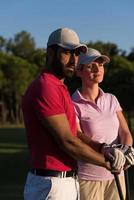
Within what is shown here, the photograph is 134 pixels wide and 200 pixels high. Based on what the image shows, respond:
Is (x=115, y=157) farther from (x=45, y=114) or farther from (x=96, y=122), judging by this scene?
(x=96, y=122)


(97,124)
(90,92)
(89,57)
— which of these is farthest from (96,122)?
(89,57)

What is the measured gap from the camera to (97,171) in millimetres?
4945

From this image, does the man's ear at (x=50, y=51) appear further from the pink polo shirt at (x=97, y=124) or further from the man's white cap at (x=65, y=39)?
the pink polo shirt at (x=97, y=124)

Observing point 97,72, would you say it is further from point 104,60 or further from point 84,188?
point 84,188

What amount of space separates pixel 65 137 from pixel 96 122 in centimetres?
Answer: 130

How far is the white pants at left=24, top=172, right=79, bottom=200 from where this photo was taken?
12.2ft

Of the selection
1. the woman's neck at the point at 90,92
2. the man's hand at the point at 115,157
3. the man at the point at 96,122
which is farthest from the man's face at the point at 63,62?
the woman's neck at the point at 90,92

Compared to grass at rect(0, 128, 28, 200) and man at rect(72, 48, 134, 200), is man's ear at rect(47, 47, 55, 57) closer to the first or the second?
man at rect(72, 48, 134, 200)

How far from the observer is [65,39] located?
12.6ft

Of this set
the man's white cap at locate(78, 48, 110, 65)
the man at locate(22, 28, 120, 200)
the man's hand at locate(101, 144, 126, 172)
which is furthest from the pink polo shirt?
the man at locate(22, 28, 120, 200)

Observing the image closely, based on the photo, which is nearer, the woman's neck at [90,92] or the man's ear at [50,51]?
the man's ear at [50,51]

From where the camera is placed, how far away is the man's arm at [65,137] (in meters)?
3.64

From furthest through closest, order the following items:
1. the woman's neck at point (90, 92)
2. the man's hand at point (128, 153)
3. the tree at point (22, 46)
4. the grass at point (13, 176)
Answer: the tree at point (22, 46) < the grass at point (13, 176) < the woman's neck at point (90, 92) < the man's hand at point (128, 153)

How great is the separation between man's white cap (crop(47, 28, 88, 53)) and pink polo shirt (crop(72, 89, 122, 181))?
1.13 metres
